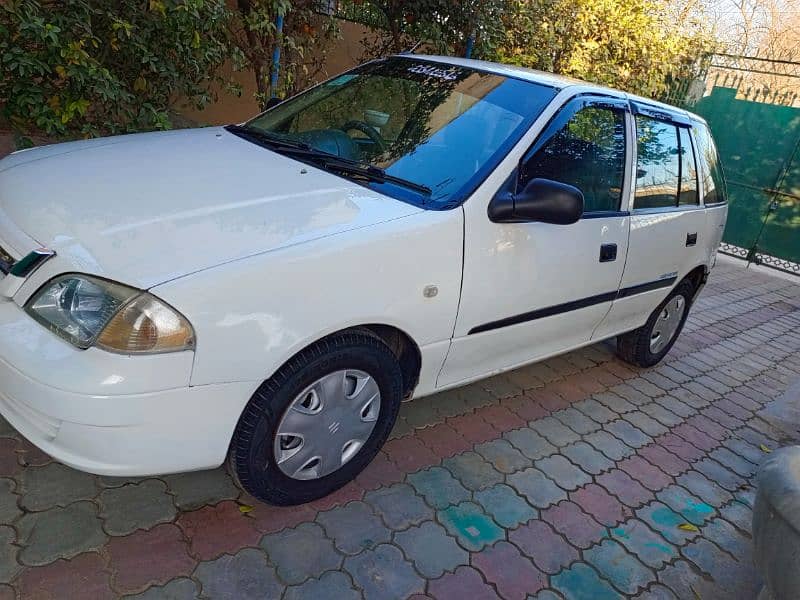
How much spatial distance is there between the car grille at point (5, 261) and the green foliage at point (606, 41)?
5584 millimetres

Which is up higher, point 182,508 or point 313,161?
point 313,161

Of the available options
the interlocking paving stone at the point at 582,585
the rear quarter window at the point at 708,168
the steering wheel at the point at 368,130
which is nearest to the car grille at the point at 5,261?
the steering wheel at the point at 368,130

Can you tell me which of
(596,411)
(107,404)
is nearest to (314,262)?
(107,404)

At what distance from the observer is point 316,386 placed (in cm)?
209

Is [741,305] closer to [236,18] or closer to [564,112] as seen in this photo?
[564,112]

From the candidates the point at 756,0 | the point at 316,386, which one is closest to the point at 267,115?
the point at 316,386

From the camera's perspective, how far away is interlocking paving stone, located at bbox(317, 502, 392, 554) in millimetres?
2191

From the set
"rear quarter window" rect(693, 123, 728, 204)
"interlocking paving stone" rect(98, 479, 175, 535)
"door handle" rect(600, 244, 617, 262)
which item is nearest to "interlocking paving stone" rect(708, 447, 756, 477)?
"door handle" rect(600, 244, 617, 262)

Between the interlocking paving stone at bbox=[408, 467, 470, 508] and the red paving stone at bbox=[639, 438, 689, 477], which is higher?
the interlocking paving stone at bbox=[408, 467, 470, 508]

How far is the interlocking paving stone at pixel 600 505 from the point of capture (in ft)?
8.65

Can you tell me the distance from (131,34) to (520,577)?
12.1 ft

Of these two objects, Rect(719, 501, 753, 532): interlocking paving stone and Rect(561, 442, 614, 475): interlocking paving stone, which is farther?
Rect(561, 442, 614, 475): interlocking paving stone

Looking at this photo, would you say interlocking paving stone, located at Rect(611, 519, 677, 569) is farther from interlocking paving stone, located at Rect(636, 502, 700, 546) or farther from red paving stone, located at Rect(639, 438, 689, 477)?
red paving stone, located at Rect(639, 438, 689, 477)

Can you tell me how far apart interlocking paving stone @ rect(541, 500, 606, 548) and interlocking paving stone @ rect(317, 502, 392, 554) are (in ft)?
2.54
